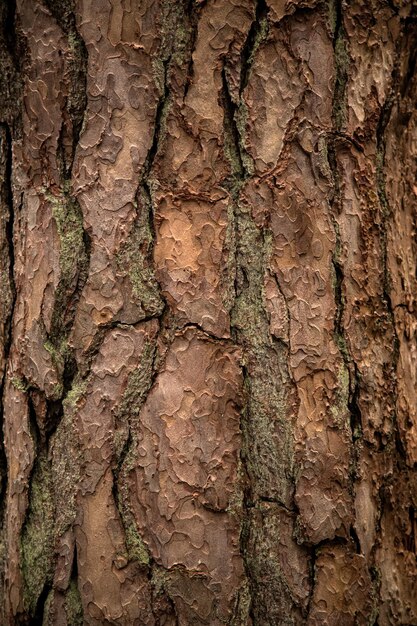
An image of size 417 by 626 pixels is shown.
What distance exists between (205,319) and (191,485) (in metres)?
0.28

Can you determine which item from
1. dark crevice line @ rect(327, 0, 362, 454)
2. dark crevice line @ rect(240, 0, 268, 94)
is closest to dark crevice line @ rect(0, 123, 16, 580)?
dark crevice line @ rect(240, 0, 268, 94)

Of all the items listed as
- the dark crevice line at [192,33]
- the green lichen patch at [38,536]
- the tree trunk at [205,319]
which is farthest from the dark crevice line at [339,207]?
the green lichen patch at [38,536]

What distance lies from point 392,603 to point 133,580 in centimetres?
48

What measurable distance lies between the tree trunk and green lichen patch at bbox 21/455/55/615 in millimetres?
19

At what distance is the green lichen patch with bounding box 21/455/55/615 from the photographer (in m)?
1.15

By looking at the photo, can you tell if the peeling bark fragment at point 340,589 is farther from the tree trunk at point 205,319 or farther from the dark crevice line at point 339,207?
the dark crevice line at point 339,207

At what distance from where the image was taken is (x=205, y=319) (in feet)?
3.58

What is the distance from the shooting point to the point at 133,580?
42.9 inches

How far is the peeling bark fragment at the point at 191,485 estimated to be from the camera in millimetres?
1084

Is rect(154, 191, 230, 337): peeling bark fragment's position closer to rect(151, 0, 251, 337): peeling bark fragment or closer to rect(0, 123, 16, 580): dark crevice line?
rect(151, 0, 251, 337): peeling bark fragment

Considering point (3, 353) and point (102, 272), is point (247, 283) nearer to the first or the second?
point (102, 272)

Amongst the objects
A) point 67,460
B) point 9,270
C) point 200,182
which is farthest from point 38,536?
point 200,182

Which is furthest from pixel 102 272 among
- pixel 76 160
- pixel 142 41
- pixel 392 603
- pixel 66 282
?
pixel 392 603

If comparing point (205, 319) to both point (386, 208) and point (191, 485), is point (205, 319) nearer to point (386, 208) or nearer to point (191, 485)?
point (191, 485)
